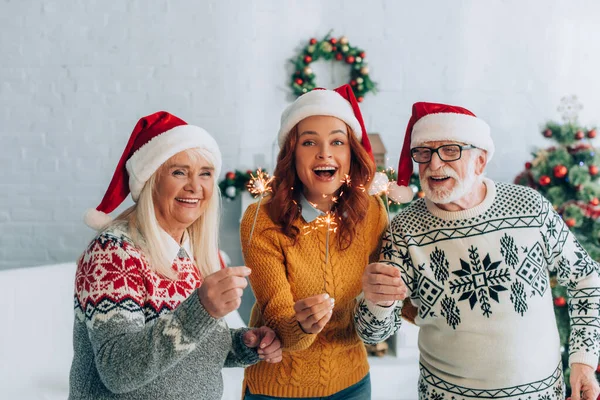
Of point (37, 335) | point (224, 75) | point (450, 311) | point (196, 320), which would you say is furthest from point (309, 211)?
point (224, 75)

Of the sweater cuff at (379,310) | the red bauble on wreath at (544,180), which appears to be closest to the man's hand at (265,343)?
the sweater cuff at (379,310)

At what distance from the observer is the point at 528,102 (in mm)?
3586

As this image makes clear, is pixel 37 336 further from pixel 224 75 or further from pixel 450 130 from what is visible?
pixel 450 130

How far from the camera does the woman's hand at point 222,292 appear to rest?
3.46 feet

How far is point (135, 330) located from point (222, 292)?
201 mm

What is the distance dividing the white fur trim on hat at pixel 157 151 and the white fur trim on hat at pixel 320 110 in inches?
12.2

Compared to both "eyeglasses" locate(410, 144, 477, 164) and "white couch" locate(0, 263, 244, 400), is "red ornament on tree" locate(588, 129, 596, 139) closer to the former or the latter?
"eyeglasses" locate(410, 144, 477, 164)

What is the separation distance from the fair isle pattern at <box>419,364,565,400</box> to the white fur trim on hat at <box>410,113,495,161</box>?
0.62m

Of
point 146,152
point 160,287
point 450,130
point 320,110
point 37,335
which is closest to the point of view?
point 160,287

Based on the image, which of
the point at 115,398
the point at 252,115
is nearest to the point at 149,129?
the point at 115,398

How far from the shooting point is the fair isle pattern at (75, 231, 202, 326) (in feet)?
3.63

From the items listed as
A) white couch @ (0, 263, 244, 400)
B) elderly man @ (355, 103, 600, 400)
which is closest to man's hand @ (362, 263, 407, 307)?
elderly man @ (355, 103, 600, 400)

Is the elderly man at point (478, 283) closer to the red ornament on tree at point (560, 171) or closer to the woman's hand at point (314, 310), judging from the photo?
the woman's hand at point (314, 310)

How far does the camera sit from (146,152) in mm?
1323
